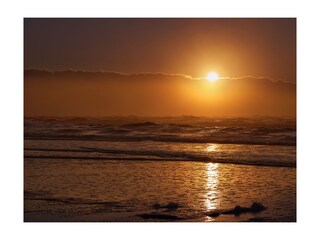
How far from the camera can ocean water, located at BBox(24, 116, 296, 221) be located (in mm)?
5492

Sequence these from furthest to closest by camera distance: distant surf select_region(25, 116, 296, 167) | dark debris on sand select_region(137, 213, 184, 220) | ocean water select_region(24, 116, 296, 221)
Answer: distant surf select_region(25, 116, 296, 167) < ocean water select_region(24, 116, 296, 221) < dark debris on sand select_region(137, 213, 184, 220)

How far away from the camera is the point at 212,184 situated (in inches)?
230

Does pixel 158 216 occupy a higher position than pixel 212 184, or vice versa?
pixel 212 184

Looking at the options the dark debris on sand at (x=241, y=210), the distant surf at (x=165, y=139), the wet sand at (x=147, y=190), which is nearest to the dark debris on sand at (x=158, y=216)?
the wet sand at (x=147, y=190)

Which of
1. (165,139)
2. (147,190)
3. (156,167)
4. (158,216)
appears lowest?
(158,216)

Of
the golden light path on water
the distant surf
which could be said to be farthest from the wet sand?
the distant surf

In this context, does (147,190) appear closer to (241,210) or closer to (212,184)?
(212,184)

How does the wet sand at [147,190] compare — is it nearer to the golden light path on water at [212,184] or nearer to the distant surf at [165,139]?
the golden light path on water at [212,184]

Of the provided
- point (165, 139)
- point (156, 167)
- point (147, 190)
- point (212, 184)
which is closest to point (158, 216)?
point (147, 190)

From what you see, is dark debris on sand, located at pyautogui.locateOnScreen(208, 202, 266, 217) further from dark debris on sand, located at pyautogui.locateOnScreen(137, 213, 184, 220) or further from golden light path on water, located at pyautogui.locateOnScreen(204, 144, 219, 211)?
dark debris on sand, located at pyautogui.locateOnScreen(137, 213, 184, 220)

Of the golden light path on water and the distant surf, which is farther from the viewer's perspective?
the distant surf

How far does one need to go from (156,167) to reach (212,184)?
0.79m
